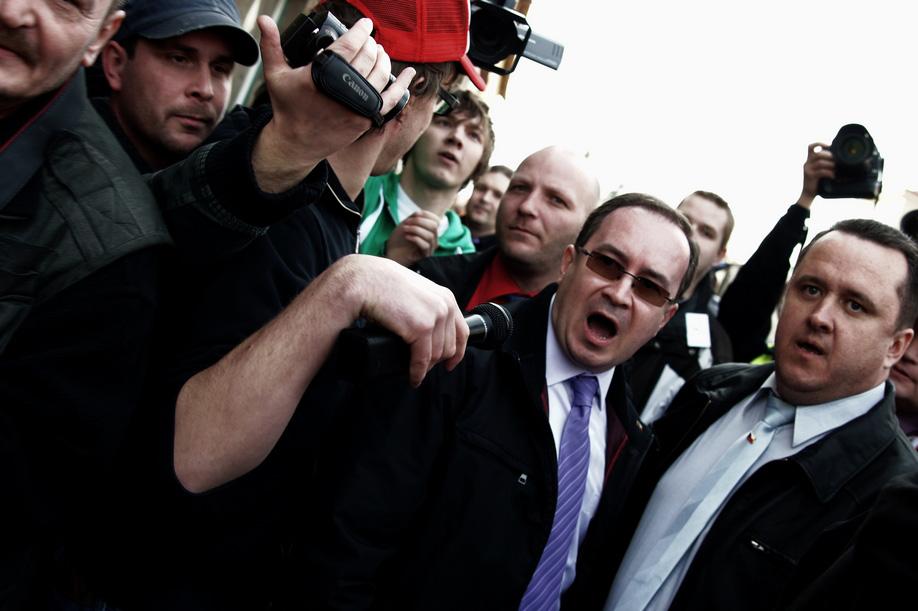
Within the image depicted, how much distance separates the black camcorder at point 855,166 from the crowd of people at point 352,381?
961mm

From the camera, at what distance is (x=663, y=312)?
100 inches

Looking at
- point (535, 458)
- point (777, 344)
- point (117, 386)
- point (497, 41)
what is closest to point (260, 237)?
point (117, 386)

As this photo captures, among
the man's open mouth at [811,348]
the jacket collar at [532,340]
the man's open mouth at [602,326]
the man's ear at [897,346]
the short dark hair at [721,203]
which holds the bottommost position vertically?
the jacket collar at [532,340]

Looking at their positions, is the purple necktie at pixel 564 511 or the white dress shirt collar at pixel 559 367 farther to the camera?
the white dress shirt collar at pixel 559 367

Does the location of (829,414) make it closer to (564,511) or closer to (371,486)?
(564,511)

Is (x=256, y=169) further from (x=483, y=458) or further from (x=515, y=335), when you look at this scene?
(x=515, y=335)

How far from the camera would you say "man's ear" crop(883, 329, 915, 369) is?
2.42 m

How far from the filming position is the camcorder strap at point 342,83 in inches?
44.5

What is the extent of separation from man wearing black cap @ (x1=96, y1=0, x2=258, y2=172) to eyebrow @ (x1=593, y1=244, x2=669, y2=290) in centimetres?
151

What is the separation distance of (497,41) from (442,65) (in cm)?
67

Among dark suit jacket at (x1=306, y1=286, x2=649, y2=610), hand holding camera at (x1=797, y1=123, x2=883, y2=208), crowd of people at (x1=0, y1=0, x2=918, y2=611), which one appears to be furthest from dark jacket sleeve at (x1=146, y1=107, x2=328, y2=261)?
hand holding camera at (x1=797, y1=123, x2=883, y2=208)

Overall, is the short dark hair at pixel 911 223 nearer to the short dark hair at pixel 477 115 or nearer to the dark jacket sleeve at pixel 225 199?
the short dark hair at pixel 477 115

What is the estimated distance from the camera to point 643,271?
246 cm

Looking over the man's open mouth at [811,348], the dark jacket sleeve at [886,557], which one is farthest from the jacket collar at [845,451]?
the dark jacket sleeve at [886,557]
